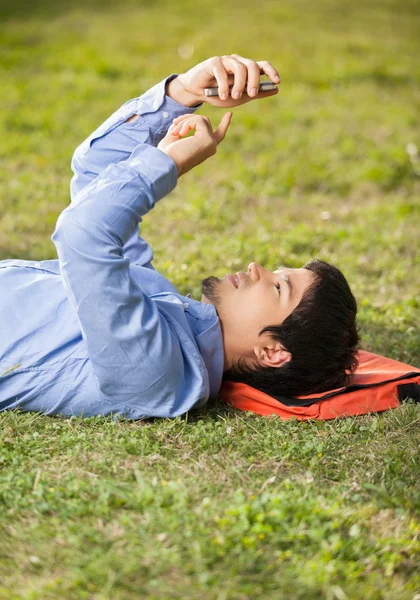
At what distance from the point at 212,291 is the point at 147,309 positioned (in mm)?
501

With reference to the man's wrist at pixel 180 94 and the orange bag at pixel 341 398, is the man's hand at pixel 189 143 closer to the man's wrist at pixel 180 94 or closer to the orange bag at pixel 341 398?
the man's wrist at pixel 180 94

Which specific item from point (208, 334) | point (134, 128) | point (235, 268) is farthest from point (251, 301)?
point (235, 268)

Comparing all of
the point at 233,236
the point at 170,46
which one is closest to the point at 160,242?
the point at 233,236

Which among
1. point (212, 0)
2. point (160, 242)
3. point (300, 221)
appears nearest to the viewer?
point (160, 242)

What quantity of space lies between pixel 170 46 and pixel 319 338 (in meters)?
9.68

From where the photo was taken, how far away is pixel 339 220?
22.3 feet

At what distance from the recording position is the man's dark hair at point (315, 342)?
3.29 m

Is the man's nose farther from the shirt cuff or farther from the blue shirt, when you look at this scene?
the shirt cuff

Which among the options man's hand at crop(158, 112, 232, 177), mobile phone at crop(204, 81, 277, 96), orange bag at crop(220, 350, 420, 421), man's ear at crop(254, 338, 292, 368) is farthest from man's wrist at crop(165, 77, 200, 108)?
orange bag at crop(220, 350, 420, 421)

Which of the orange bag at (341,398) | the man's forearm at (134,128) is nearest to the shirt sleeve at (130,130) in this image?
the man's forearm at (134,128)

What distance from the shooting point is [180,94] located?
3.45 m

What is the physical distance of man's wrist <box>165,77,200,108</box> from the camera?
344cm

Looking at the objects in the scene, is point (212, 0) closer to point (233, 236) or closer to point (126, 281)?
point (233, 236)

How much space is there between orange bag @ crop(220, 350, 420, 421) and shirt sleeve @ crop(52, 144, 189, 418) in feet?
1.87
